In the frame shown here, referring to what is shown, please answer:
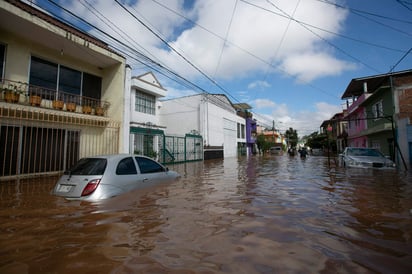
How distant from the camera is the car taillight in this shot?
441 cm

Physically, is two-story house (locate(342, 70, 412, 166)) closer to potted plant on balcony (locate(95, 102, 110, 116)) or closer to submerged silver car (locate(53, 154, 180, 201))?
submerged silver car (locate(53, 154, 180, 201))

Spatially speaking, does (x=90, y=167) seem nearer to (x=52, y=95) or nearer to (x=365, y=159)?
(x=52, y=95)

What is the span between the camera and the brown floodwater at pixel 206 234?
228cm

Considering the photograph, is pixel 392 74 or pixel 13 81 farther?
pixel 392 74

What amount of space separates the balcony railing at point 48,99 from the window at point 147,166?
239 inches

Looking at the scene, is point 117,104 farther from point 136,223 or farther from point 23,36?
point 136,223

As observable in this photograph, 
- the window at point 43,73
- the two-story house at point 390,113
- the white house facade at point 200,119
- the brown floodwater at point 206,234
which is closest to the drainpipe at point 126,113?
the window at point 43,73

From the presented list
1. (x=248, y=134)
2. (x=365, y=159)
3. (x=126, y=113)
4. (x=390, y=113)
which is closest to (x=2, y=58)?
(x=126, y=113)

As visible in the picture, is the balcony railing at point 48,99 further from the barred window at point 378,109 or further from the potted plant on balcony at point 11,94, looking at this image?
the barred window at point 378,109

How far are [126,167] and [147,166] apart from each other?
2.71 feet

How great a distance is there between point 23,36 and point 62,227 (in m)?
9.49

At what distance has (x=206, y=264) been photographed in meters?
2.29

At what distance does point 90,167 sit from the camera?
15.6 ft

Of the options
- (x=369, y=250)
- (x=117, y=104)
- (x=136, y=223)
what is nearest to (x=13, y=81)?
(x=117, y=104)
